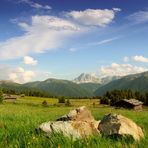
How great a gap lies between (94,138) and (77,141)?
2.22 ft

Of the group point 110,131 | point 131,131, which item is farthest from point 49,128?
point 131,131

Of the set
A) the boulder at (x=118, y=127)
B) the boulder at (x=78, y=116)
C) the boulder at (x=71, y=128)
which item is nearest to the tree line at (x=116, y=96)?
the boulder at (x=78, y=116)

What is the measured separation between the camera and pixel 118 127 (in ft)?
35.6

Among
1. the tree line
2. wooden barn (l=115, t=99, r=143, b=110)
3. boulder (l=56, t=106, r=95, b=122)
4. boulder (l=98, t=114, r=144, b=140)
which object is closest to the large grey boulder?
boulder (l=98, t=114, r=144, b=140)

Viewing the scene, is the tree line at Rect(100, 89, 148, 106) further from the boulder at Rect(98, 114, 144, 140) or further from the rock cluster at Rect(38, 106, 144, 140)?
the rock cluster at Rect(38, 106, 144, 140)

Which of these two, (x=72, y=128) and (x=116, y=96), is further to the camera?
(x=116, y=96)

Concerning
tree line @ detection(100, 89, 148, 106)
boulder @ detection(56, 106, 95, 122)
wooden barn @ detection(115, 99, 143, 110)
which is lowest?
wooden barn @ detection(115, 99, 143, 110)

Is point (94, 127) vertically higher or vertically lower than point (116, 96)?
lower

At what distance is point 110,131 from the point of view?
35.6 ft

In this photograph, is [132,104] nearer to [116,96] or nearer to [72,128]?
[116,96]

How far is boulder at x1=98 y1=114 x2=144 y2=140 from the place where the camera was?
1061 cm

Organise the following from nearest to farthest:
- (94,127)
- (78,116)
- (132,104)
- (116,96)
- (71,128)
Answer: (71,128) → (94,127) → (78,116) → (132,104) → (116,96)

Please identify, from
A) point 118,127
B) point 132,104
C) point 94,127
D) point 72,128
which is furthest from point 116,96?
point 72,128

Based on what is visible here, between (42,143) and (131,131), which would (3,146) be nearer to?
(42,143)
